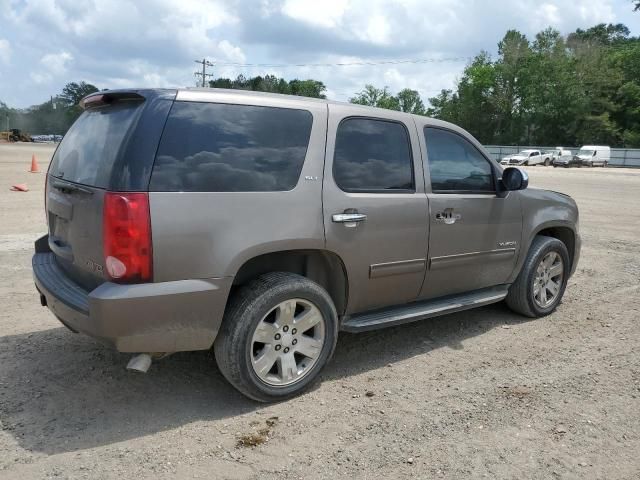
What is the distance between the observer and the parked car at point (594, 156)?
165 feet

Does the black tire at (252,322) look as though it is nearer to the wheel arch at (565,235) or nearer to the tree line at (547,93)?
the wheel arch at (565,235)

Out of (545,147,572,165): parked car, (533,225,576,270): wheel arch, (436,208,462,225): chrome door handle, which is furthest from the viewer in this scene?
(545,147,572,165): parked car

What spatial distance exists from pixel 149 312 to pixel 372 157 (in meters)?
1.85

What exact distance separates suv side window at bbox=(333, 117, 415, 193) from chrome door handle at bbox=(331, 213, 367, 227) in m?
0.17

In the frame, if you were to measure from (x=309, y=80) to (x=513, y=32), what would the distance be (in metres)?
37.7

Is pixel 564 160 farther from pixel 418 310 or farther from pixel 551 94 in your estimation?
pixel 418 310

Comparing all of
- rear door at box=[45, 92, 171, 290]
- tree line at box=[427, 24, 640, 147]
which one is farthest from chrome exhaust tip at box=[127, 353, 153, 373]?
tree line at box=[427, 24, 640, 147]

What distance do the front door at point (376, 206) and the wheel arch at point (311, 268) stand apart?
60 mm

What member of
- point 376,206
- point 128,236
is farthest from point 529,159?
point 128,236

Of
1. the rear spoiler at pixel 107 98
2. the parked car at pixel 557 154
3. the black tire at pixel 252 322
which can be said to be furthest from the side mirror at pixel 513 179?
the parked car at pixel 557 154

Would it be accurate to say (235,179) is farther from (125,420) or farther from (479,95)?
(479,95)

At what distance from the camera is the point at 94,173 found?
3.17 meters

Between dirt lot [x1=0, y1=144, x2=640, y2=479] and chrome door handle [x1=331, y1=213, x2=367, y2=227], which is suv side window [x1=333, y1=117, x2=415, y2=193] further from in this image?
dirt lot [x1=0, y1=144, x2=640, y2=479]

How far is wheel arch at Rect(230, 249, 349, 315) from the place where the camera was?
3.45m
